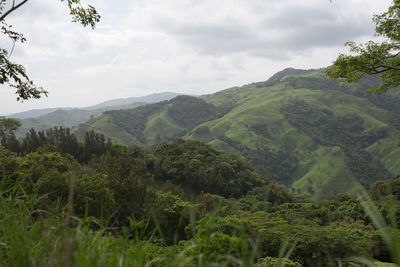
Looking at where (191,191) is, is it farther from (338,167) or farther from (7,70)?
(338,167)

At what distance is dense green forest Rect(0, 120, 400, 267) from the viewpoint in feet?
6.98

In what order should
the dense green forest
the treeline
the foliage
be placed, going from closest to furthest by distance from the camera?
the dense green forest → the treeline → the foliage

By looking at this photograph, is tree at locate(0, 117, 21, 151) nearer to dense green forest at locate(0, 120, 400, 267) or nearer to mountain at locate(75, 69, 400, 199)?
dense green forest at locate(0, 120, 400, 267)

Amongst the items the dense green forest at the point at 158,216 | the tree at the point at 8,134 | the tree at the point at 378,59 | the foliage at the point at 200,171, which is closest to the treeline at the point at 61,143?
the tree at the point at 8,134

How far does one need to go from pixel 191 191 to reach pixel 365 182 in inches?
4100

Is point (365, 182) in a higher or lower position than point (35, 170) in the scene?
lower

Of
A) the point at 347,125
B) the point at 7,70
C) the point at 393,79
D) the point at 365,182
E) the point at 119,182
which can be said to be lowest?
the point at 365,182

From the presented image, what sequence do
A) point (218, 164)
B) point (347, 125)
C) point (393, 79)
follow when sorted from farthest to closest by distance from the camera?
1. point (347, 125)
2. point (218, 164)
3. point (393, 79)

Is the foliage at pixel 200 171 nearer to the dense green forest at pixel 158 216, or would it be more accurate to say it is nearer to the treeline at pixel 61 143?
the dense green forest at pixel 158 216

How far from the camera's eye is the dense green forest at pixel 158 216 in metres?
2.13

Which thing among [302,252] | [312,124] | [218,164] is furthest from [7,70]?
[312,124]

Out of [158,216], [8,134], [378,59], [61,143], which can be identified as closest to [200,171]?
[61,143]

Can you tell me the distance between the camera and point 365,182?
5074 inches

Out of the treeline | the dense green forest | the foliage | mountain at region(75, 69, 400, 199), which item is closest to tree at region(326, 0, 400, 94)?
the dense green forest
